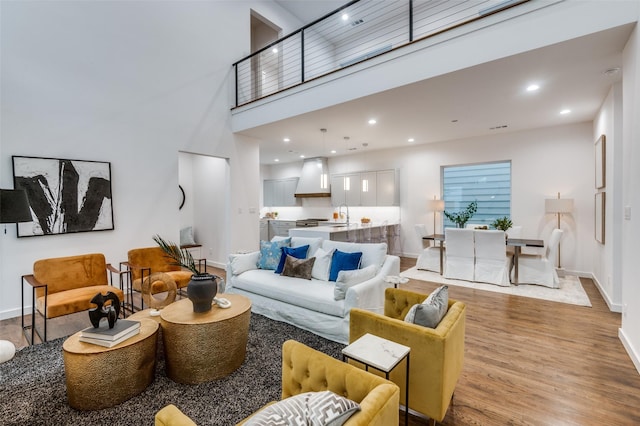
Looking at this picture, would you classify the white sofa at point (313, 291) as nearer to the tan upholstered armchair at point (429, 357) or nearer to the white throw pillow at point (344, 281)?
the white throw pillow at point (344, 281)

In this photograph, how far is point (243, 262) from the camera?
13.3ft

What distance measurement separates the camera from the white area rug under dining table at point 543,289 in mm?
4260

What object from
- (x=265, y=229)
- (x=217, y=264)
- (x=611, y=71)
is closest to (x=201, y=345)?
(x=217, y=264)

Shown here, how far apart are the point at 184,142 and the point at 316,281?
3669 mm

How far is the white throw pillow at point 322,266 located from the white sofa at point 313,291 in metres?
0.07

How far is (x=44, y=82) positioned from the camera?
12.8ft

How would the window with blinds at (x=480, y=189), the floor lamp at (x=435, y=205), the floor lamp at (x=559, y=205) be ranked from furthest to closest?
the floor lamp at (x=435, y=205) → the window with blinds at (x=480, y=189) → the floor lamp at (x=559, y=205)

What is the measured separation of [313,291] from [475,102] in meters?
3.65

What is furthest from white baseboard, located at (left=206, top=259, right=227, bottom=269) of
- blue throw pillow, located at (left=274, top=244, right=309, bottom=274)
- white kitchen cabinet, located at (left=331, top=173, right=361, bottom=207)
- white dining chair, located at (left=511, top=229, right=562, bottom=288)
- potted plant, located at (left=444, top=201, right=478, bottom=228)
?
white dining chair, located at (left=511, top=229, right=562, bottom=288)

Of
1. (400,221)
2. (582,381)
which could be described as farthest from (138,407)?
(400,221)

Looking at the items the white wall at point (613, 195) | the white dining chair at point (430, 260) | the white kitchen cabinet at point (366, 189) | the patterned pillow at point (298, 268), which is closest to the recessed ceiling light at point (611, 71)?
the white wall at point (613, 195)

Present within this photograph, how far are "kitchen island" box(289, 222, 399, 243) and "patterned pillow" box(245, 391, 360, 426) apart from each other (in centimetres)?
443

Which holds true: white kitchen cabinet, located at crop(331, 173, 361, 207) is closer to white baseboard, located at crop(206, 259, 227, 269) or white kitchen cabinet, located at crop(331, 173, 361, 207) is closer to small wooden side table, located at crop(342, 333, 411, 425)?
white baseboard, located at crop(206, 259, 227, 269)

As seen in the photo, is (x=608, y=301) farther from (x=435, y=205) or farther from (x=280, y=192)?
(x=280, y=192)
